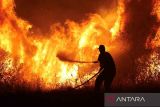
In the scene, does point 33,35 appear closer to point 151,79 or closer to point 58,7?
point 58,7

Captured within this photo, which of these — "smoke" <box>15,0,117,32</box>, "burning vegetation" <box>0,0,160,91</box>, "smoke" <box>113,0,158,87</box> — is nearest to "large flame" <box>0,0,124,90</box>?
"burning vegetation" <box>0,0,160,91</box>

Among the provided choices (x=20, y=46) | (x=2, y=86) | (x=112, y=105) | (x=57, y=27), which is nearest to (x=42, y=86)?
(x=2, y=86)

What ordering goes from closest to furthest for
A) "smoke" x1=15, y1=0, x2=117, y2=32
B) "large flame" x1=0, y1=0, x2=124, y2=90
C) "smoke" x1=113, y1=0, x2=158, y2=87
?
"large flame" x1=0, y1=0, x2=124, y2=90
"smoke" x1=113, y1=0, x2=158, y2=87
"smoke" x1=15, y1=0, x2=117, y2=32

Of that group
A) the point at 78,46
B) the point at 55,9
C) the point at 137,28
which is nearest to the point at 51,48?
the point at 78,46

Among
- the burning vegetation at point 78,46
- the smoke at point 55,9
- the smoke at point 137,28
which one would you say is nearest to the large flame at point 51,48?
the burning vegetation at point 78,46

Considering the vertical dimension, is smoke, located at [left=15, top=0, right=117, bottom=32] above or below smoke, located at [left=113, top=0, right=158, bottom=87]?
above

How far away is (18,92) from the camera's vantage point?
21.0 meters

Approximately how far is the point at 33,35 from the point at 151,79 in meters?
7.73

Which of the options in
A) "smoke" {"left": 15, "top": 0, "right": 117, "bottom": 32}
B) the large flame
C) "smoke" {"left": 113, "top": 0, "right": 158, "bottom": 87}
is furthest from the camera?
"smoke" {"left": 15, "top": 0, "right": 117, "bottom": 32}

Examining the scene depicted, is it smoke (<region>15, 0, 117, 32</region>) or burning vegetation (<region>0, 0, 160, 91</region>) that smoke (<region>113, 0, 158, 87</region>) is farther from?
smoke (<region>15, 0, 117, 32</region>)

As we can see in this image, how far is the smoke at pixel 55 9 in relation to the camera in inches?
1142

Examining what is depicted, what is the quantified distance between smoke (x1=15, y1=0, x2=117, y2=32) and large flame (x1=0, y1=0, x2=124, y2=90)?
1.36 metres

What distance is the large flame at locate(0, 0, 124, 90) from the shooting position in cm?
2434

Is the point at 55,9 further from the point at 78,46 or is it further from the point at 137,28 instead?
the point at 137,28
